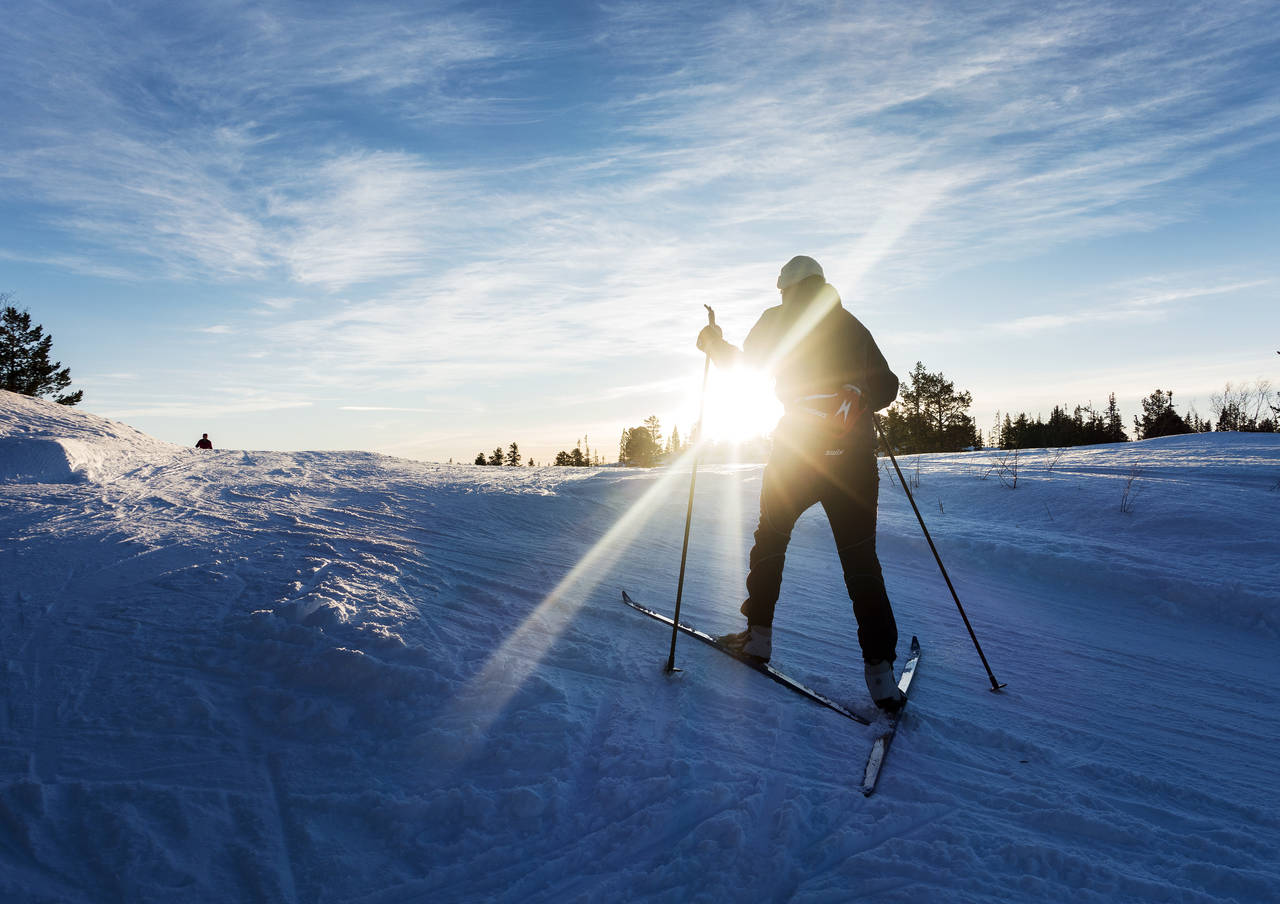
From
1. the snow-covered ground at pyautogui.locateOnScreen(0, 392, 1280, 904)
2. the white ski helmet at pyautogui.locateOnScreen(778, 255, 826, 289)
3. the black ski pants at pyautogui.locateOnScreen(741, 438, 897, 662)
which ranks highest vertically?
the white ski helmet at pyautogui.locateOnScreen(778, 255, 826, 289)

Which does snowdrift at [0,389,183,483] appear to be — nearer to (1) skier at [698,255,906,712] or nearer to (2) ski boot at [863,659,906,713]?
(1) skier at [698,255,906,712]

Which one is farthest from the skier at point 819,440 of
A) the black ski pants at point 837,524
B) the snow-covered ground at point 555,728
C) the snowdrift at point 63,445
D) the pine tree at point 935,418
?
the pine tree at point 935,418

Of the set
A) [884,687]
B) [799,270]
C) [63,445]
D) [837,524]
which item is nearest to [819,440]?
[837,524]

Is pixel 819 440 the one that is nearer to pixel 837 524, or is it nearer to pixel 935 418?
pixel 837 524

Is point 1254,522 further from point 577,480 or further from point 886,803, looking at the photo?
point 577,480

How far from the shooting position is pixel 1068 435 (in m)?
60.5

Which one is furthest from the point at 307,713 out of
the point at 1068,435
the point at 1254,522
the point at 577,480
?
the point at 1068,435


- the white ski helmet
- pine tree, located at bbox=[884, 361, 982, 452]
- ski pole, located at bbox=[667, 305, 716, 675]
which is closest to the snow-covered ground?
ski pole, located at bbox=[667, 305, 716, 675]

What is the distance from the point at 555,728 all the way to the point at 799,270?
2.75m

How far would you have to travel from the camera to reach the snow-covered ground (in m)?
2.12

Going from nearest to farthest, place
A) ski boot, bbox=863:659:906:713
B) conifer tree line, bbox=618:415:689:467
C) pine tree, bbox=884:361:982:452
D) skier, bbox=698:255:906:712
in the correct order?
ski boot, bbox=863:659:906:713 → skier, bbox=698:255:906:712 → conifer tree line, bbox=618:415:689:467 → pine tree, bbox=884:361:982:452

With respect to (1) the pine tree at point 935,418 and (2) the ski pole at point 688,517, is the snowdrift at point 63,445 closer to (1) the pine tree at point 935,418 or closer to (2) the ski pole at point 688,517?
(2) the ski pole at point 688,517

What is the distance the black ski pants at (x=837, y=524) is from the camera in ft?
11.1

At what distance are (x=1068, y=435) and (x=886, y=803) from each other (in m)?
69.4
